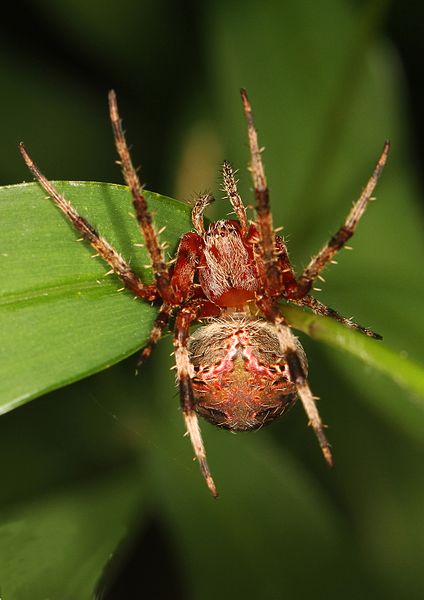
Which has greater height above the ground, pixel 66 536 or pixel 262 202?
pixel 262 202

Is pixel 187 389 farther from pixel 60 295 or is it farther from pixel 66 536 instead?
pixel 66 536

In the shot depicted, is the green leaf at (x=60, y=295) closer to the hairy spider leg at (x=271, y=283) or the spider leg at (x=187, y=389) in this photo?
the spider leg at (x=187, y=389)

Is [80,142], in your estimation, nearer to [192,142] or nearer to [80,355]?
[192,142]

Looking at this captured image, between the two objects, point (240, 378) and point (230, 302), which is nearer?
point (240, 378)

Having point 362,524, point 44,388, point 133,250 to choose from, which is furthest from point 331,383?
point 44,388

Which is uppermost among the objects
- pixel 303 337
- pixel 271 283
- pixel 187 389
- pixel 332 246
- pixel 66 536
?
pixel 332 246

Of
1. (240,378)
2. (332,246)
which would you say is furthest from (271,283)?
(240,378)
